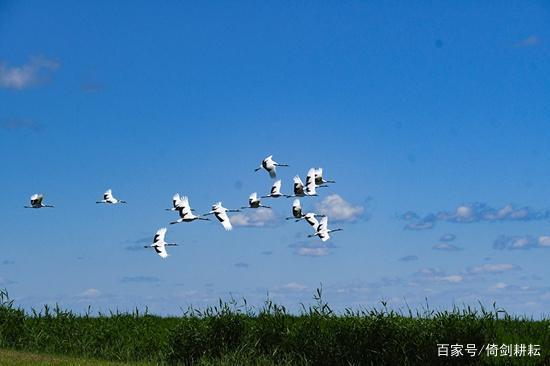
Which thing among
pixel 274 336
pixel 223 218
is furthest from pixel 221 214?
pixel 274 336

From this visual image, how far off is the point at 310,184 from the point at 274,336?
7087mm

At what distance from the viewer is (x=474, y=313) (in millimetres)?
13539

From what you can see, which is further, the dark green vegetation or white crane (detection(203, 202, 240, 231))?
white crane (detection(203, 202, 240, 231))

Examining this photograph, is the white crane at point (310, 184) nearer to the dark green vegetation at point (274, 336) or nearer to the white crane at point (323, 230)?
the white crane at point (323, 230)

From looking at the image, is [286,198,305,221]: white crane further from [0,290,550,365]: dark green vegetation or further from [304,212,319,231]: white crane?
[0,290,550,365]: dark green vegetation

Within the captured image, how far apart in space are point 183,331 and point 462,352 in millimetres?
5876

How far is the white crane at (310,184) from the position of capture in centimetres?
2172

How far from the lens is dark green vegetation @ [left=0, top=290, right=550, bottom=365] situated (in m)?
13.2

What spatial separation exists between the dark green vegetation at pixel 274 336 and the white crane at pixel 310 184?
5101 mm

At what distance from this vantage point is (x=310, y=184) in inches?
865

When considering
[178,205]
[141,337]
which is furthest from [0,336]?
[178,205]

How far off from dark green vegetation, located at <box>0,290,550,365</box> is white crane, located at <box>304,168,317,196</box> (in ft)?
16.7

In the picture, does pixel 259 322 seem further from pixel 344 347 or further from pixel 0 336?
pixel 0 336

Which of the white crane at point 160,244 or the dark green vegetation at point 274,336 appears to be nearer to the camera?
the dark green vegetation at point 274,336
